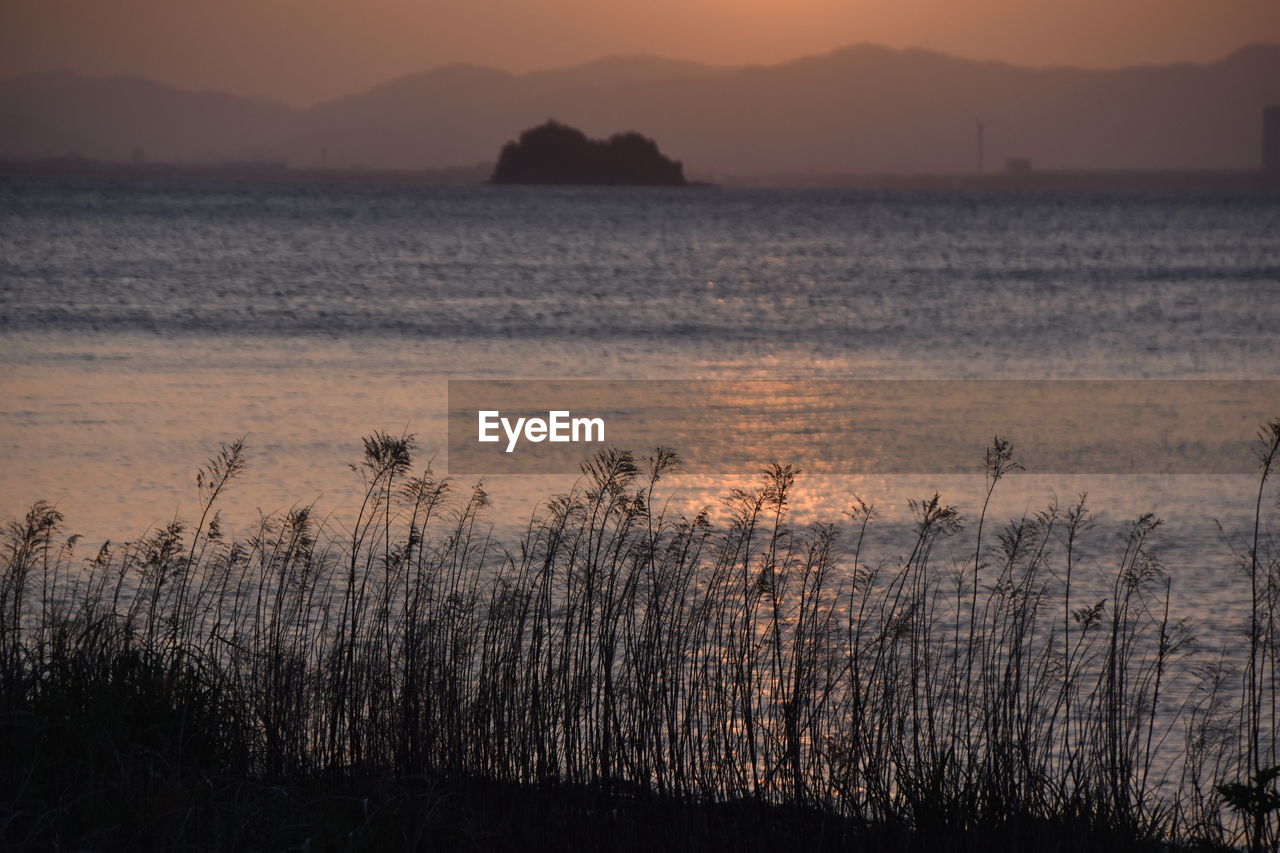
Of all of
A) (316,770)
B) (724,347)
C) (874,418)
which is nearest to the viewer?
(316,770)

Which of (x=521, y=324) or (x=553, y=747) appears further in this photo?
(x=521, y=324)

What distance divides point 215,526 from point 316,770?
1.43 m

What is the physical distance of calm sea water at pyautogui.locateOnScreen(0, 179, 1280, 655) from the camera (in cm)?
1608

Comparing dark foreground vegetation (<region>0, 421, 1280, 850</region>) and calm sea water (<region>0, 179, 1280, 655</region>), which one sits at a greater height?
calm sea water (<region>0, 179, 1280, 655</region>)

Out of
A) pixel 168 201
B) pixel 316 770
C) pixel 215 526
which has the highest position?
pixel 168 201

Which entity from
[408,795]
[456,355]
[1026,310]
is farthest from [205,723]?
[1026,310]

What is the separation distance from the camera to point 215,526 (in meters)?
7.39

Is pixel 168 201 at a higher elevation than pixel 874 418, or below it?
higher

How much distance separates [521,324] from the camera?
39.2 m

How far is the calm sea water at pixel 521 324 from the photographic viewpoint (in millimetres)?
16078

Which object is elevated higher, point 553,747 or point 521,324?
point 521,324

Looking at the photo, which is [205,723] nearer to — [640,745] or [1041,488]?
[640,745]

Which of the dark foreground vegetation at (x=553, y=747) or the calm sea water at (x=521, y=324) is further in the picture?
the calm sea water at (x=521, y=324)

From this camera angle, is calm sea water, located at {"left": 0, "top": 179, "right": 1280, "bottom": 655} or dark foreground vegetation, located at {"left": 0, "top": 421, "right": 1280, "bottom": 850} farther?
calm sea water, located at {"left": 0, "top": 179, "right": 1280, "bottom": 655}
